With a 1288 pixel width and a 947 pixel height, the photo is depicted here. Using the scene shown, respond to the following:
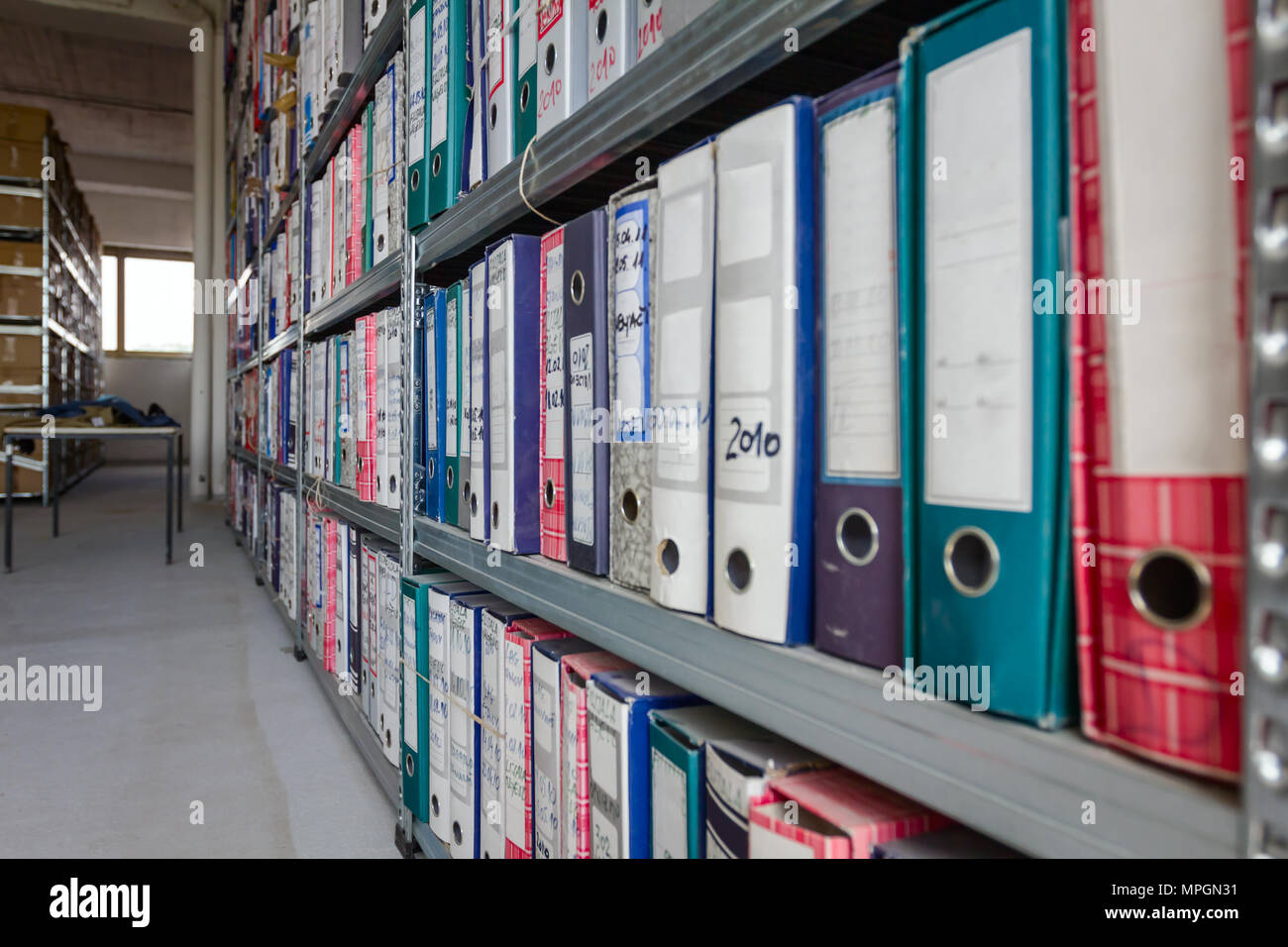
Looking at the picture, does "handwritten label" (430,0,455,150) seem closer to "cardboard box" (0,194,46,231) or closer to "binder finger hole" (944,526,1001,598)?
"binder finger hole" (944,526,1001,598)

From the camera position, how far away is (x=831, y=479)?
0.47 m

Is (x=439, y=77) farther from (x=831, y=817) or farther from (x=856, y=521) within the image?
(x=831, y=817)

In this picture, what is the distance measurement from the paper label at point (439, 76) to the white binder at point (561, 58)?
0.99ft

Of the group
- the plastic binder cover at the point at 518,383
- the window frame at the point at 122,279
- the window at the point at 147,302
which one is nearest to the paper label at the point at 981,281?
the plastic binder cover at the point at 518,383

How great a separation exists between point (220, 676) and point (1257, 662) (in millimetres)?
2340

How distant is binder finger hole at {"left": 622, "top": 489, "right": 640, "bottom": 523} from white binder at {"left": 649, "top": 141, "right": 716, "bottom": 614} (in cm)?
6

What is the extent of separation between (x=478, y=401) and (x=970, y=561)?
70 centimetres

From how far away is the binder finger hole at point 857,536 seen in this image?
440 mm

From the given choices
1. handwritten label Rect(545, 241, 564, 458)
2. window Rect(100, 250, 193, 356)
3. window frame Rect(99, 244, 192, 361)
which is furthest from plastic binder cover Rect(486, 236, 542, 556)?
window Rect(100, 250, 193, 356)

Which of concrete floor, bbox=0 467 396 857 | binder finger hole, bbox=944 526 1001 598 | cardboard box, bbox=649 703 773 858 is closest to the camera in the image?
binder finger hole, bbox=944 526 1001 598

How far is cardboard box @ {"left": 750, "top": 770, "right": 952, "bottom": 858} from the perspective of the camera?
45 centimetres
